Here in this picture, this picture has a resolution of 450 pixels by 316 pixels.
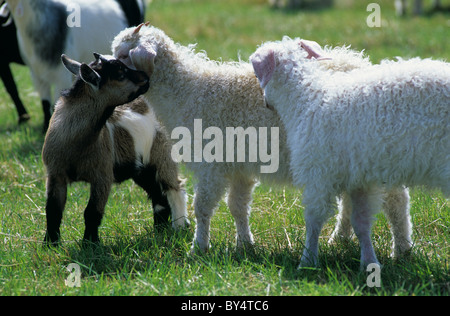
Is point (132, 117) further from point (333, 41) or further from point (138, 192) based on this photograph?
point (333, 41)

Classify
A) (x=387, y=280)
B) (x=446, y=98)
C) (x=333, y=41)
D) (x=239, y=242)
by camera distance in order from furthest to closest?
(x=333, y=41), (x=239, y=242), (x=387, y=280), (x=446, y=98)

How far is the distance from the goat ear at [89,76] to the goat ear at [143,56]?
26cm

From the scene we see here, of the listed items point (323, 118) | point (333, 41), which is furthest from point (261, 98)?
point (333, 41)

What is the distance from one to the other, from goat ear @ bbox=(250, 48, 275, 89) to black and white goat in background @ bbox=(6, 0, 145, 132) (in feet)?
9.63

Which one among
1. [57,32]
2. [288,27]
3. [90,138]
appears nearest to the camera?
[90,138]

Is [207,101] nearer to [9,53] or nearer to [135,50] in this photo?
[135,50]

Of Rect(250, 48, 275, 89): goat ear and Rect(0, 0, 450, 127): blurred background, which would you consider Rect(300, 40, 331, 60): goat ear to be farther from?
Rect(0, 0, 450, 127): blurred background

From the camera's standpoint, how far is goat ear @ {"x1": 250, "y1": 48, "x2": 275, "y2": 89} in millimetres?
3840

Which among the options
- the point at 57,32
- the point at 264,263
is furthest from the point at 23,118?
the point at 264,263

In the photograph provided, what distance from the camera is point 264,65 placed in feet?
12.6

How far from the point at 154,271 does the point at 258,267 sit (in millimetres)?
606

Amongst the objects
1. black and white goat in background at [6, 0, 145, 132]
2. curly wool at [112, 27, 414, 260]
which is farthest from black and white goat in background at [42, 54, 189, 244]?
black and white goat in background at [6, 0, 145, 132]

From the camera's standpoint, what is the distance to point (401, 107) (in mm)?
3387

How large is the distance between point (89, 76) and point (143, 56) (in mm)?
362
